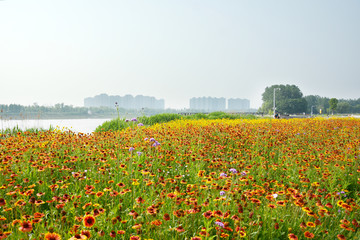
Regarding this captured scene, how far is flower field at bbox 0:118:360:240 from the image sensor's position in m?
2.23

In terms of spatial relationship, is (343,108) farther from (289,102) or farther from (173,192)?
(173,192)

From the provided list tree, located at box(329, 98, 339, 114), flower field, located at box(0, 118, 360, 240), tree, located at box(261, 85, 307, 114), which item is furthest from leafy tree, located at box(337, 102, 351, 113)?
flower field, located at box(0, 118, 360, 240)

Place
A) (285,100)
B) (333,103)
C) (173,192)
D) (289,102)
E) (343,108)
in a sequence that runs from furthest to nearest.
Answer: (343,108)
(285,100)
(289,102)
(333,103)
(173,192)

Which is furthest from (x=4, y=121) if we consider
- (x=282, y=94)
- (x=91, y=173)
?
(x=282, y=94)

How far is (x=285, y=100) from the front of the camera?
93000mm

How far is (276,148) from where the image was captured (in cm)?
659

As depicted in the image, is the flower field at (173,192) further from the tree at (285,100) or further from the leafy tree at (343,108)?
the leafy tree at (343,108)

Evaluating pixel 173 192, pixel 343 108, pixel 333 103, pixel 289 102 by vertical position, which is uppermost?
pixel 289 102

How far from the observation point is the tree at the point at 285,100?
91.2 meters

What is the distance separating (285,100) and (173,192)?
325ft

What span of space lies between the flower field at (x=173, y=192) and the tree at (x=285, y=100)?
3390 inches

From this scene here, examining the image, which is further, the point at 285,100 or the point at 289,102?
the point at 285,100

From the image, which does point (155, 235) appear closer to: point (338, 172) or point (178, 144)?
point (178, 144)

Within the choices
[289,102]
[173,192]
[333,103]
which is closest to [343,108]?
[289,102]
